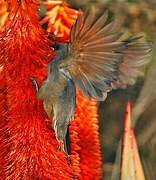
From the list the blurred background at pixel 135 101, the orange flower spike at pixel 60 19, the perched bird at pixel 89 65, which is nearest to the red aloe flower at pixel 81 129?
the orange flower spike at pixel 60 19

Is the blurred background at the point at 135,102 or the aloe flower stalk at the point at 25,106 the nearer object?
the aloe flower stalk at the point at 25,106

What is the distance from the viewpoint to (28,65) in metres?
0.93

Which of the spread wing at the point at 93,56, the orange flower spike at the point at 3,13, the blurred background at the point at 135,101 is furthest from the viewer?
the blurred background at the point at 135,101

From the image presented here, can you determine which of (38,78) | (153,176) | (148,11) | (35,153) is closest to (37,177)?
(35,153)

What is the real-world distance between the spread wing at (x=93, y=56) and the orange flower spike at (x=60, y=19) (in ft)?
0.40

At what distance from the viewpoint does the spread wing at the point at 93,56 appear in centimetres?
86

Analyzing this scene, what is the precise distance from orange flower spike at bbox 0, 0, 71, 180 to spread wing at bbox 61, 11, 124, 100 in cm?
5

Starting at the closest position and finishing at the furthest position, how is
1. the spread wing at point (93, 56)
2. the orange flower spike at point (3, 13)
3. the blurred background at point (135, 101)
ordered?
the spread wing at point (93, 56) → the orange flower spike at point (3, 13) → the blurred background at point (135, 101)

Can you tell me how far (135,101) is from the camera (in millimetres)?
1629

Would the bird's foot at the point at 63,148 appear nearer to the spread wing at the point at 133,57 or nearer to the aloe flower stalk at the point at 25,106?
the aloe flower stalk at the point at 25,106

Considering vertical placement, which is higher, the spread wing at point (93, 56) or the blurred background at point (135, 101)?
the spread wing at point (93, 56)

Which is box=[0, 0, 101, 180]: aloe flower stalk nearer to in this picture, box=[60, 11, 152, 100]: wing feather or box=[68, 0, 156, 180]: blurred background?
box=[60, 11, 152, 100]: wing feather

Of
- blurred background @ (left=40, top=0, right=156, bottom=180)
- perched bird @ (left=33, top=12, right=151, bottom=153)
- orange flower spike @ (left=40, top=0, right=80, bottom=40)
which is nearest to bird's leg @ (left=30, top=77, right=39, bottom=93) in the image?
perched bird @ (left=33, top=12, right=151, bottom=153)

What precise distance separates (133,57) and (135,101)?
722mm
